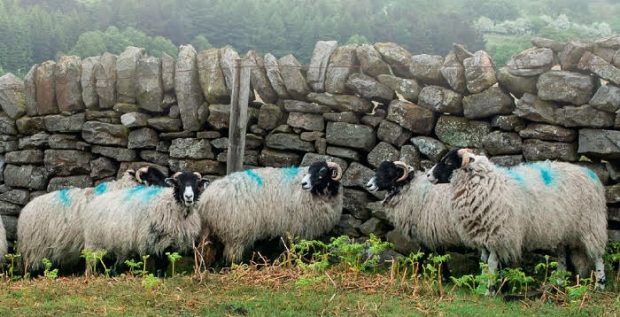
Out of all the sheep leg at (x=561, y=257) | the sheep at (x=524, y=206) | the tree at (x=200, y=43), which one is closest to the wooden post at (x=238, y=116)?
the sheep at (x=524, y=206)

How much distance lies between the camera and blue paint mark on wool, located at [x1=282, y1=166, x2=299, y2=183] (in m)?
10.5

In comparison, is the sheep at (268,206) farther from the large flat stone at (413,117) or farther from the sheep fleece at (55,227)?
the sheep fleece at (55,227)

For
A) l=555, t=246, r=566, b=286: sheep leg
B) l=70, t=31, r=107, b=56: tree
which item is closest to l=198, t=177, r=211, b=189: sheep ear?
l=555, t=246, r=566, b=286: sheep leg

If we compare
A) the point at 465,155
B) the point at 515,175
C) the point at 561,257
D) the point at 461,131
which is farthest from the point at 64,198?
the point at 561,257

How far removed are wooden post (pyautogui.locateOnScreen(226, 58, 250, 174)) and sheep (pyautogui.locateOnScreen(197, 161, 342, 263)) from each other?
55 cm

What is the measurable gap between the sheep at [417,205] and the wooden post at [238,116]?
2102mm

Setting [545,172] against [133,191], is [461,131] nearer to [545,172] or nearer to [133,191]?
[545,172]

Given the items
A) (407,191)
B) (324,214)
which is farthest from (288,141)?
(407,191)

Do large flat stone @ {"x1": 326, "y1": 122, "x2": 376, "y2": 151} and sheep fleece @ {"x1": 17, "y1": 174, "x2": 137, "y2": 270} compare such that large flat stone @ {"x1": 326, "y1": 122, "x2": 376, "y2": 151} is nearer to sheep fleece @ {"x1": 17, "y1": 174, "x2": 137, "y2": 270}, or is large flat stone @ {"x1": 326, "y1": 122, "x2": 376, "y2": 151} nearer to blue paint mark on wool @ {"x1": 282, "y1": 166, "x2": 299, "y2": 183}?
blue paint mark on wool @ {"x1": 282, "y1": 166, "x2": 299, "y2": 183}

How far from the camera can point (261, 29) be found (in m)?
27.3

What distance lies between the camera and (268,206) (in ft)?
33.7

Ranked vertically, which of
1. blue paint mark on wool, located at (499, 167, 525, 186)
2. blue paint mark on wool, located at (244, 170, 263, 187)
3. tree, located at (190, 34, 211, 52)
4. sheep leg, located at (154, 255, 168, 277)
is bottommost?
sheep leg, located at (154, 255, 168, 277)

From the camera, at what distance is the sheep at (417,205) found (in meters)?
9.33

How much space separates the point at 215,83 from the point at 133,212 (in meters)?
2.32
